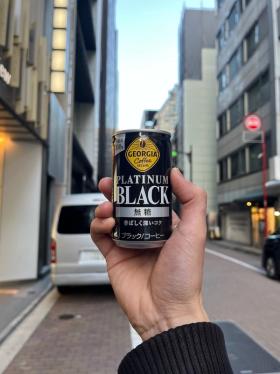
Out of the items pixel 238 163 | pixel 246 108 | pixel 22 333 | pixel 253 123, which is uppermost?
pixel 246 108

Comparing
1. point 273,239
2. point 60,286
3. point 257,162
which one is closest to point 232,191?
point 257,162

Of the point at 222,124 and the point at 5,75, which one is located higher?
the point at 222,124

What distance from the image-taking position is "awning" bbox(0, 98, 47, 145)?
Result: 7.92m

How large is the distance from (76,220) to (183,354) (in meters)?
7.06

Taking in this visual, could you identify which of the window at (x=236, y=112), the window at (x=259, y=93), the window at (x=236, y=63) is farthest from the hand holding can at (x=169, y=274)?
the window at (x=236, y=63)

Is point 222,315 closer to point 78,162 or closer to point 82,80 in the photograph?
point 78,162

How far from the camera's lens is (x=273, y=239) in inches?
469

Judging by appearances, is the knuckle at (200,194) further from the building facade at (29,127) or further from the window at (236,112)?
the window at (236,112)

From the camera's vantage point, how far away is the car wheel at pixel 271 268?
1175 centimetres

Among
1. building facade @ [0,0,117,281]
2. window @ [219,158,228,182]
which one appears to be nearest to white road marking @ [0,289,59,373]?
building facade @ [0,0,117,281]

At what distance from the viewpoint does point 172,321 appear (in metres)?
1.74

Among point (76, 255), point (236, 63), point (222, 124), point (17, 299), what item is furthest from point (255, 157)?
point (17, 299)

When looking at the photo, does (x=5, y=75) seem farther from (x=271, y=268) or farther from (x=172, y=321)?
(x=271, y=268)

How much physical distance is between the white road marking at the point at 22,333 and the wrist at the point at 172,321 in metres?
3.65
